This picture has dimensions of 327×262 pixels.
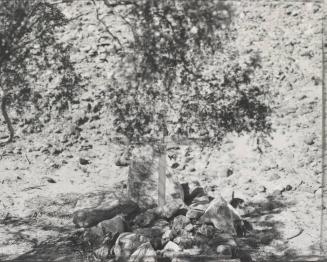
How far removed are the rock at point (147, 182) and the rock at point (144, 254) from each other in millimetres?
1674

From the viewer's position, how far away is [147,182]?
30.7 feet

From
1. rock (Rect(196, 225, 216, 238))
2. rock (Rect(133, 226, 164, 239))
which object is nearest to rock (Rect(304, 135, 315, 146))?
rock (Rect(196, 225, 216, 238))

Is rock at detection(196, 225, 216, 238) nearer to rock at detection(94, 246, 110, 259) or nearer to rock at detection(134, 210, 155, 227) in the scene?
rock at detection(134, 210, 155, 227)

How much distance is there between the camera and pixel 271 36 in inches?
469

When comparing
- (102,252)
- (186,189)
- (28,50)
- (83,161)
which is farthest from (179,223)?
(28,50)

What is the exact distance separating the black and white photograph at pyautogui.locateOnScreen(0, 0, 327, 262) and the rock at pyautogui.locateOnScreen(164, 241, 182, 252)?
2cm

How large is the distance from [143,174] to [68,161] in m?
2.09

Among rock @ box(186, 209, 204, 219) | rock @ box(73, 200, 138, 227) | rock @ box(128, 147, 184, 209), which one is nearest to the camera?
rock @ box(186, 209, 204, 219)

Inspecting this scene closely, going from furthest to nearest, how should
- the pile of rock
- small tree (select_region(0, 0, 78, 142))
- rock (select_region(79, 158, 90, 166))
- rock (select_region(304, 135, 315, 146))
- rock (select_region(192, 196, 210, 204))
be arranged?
rock (select_region(79, 158, 90, 166))
rock (select_region(304, 135, 315, 146))
rock (select_region(192, 196, 210, 204))
the pile of rock
small tree (select_region(0, 0, 78, 142))

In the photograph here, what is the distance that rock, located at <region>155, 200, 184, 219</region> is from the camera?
28.3 feet

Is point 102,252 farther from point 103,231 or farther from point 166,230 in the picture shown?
point 166,230

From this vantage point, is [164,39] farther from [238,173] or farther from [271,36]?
[271,36]

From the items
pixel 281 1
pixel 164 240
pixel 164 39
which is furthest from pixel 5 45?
pixel 281 1

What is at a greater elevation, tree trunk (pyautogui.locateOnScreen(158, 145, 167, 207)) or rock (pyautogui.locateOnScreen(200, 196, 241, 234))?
tree trunk (pyautogui.locateOnScreen(158, 145, 167, 207))
